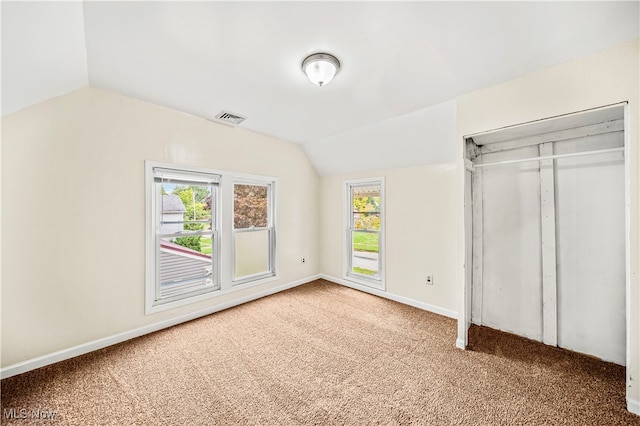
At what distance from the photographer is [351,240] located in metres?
4.14

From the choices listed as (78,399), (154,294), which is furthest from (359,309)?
(78,399)

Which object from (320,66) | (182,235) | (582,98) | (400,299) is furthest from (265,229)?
(582,98)

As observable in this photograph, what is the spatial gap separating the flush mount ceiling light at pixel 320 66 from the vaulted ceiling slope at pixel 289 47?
51 millimetres

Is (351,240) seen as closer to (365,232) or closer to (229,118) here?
(365,232)

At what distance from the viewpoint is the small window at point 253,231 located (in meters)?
3.43

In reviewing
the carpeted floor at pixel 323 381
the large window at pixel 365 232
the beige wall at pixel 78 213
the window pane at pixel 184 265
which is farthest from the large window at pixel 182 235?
the large window at pixel 365 232

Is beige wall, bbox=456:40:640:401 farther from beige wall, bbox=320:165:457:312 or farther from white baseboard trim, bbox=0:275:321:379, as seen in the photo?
white baseboard trim, bbox=0:275:321:379

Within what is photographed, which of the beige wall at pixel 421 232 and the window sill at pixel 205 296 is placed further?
the beige wall at pixel 421 232

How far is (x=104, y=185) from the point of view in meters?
2.28

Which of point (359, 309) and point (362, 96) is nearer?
point (362, 96)

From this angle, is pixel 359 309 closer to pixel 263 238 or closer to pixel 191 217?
pixel 263 238

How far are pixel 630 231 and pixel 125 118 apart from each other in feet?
13.9

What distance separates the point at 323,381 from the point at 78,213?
2.59 meters

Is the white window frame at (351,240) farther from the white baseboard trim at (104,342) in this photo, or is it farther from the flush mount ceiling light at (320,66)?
the flush mount ceiling light at (320,66)
